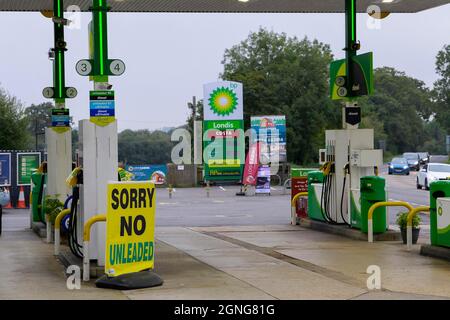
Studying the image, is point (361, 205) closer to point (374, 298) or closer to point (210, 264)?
point (210, 264)

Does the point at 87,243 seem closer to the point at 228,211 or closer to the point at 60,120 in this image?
the point at 60,120

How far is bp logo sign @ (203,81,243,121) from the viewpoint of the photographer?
47.7 metres

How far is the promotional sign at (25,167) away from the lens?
32281mm

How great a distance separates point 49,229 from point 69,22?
4.70 m

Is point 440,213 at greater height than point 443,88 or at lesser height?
lesser

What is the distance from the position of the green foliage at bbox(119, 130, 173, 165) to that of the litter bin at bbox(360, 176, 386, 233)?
54.4m

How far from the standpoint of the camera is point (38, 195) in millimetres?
20031

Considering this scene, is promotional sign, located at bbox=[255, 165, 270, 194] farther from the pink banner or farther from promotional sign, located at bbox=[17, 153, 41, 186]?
promotional sign, located at bbox=[17, 153, 41, 186]

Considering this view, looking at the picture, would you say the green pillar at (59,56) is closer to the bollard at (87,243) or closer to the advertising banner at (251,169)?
the bollard at (87,243)

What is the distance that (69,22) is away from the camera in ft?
60.1

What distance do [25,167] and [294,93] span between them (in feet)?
123

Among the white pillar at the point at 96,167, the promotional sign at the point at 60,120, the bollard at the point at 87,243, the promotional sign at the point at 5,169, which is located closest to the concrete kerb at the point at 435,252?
the white pillar at the point at 96,167

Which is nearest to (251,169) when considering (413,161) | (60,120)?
(60,120)

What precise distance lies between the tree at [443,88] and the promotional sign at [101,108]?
75.5 metres
